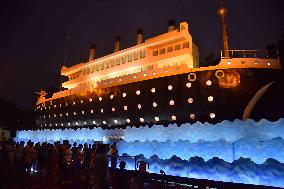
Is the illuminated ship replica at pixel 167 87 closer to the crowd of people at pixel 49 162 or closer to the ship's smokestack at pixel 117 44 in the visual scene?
the ship's smokestack at pixel 117 44

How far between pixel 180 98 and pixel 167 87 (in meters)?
1.23

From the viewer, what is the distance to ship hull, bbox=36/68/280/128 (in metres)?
14.3

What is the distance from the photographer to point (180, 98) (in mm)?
15516

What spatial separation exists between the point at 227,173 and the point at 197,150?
2213 millimetres

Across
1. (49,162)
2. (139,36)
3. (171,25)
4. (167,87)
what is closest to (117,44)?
(139,36)

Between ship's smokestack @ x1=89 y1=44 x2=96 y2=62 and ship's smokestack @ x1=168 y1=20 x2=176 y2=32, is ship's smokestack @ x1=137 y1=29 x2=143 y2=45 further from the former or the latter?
ship's smokestack @ x1=89 y1=44 x2=96 y2=62

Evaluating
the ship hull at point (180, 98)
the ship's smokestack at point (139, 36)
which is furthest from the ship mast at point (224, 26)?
the ship's smokestack at point (139, 36)

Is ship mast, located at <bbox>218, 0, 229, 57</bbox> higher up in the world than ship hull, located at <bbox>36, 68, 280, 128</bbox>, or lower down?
higher up

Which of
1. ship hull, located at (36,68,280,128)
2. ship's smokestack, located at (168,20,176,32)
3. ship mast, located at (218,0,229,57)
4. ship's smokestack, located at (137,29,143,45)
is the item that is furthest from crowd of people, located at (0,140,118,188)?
ship's smokestack, located at (137,29,143,45)

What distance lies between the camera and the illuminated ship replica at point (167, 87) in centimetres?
1435

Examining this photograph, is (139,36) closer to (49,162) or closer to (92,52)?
(92,52)

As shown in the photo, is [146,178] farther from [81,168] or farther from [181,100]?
[181,100]

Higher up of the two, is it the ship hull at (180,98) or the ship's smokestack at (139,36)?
the ship's smokestack at (139,36)

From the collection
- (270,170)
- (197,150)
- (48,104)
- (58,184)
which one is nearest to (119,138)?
(197,150)
